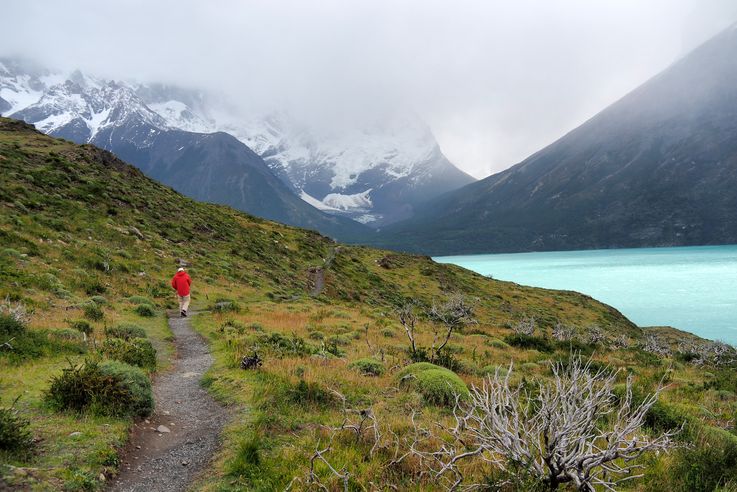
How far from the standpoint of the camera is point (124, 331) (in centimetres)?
1345

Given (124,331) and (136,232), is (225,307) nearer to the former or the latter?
(124,331)

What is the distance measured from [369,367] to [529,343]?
541 inches

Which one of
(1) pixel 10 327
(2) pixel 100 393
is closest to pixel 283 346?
(2) pixel 100 393

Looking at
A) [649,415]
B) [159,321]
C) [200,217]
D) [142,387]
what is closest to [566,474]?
[649,415]

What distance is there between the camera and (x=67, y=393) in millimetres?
7141

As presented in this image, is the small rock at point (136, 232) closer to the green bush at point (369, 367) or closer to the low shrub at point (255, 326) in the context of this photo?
the low shrub at point (255, 326)

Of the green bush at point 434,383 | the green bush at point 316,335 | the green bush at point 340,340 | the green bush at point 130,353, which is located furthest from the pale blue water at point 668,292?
the green bush at point 130,353

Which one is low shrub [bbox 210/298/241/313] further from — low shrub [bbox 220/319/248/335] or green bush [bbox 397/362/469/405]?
green bush [bbox 397/362/469/405]

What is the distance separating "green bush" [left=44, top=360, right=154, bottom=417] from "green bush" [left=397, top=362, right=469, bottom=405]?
5.65 metres

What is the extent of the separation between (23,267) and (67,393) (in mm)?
15182

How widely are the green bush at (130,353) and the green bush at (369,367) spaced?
528cm

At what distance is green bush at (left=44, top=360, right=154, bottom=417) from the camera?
279 inches

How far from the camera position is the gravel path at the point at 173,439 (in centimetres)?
582

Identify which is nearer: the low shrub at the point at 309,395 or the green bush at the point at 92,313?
the low shrub at the point at 309,395
